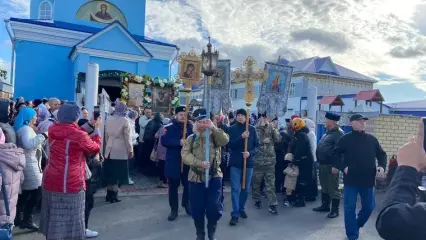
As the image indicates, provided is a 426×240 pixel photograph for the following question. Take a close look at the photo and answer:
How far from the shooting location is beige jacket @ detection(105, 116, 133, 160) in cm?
714

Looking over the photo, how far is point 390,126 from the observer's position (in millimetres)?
11469

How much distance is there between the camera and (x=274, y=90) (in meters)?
9.41

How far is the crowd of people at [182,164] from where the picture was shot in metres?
4.26

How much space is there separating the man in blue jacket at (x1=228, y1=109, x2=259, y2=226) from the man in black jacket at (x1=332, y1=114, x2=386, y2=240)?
162cm

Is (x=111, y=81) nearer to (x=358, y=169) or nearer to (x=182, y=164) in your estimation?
(x=182, y=164)

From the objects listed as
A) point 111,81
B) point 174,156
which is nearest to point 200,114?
point 174,156

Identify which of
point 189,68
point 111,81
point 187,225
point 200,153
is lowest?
point 187,225

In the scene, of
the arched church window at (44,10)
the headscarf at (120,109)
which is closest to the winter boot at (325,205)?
the headscarf at (120,109)

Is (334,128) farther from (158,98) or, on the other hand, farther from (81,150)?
(158,98)

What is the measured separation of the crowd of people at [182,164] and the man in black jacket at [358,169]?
2 cm

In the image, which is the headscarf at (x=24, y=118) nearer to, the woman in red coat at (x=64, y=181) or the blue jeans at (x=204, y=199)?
the woman in red coat at (x=64, y=181)

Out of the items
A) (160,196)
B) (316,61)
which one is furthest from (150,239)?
(316,61)

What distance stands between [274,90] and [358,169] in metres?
4.11

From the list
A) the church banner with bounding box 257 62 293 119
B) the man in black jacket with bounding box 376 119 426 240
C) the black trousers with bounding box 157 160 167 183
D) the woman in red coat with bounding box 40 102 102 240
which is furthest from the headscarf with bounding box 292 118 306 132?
the man in black jacket with bounding box 376 119 426 240
